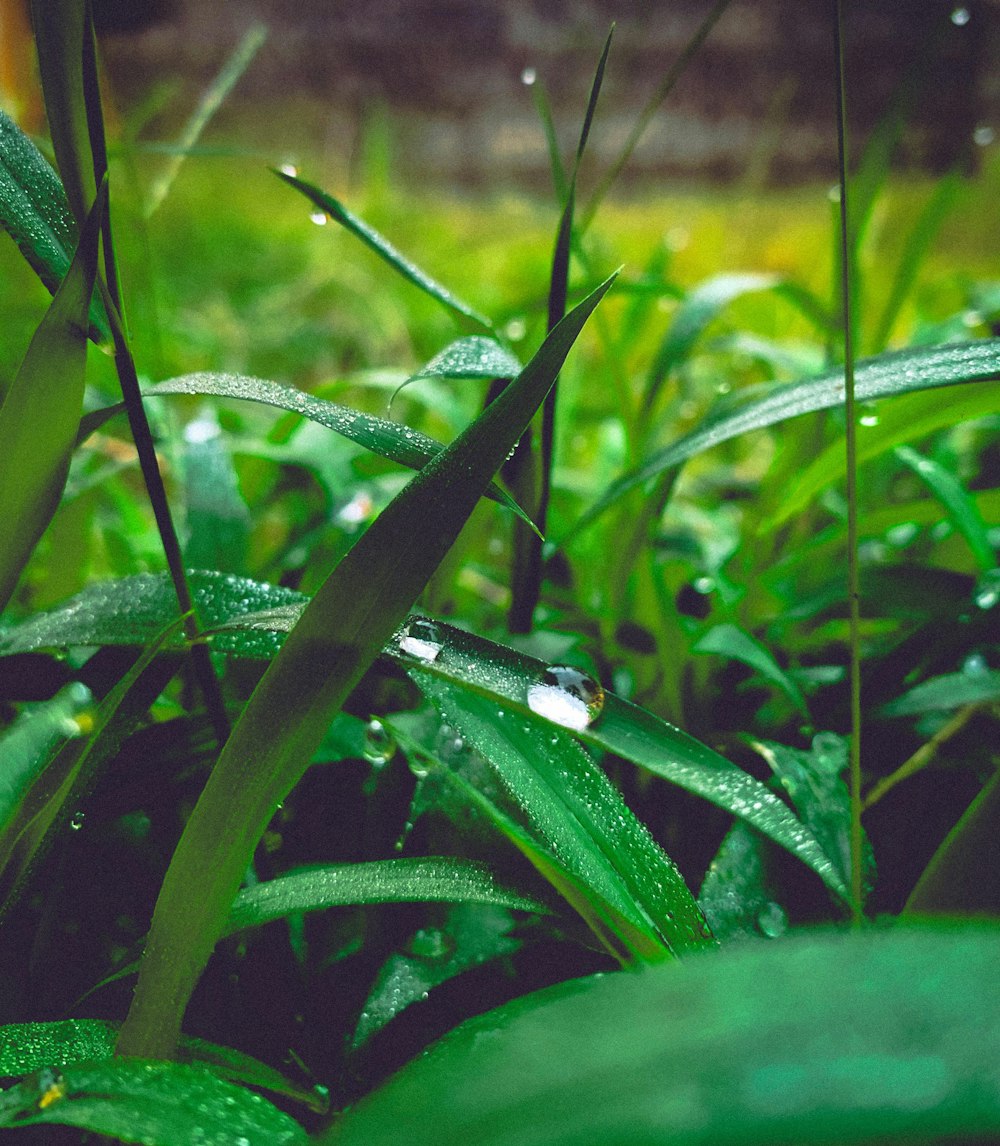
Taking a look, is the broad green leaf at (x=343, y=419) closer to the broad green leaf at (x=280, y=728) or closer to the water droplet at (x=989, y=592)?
the broad green leaf at (x=280, y=728)

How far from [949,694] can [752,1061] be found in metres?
0.41

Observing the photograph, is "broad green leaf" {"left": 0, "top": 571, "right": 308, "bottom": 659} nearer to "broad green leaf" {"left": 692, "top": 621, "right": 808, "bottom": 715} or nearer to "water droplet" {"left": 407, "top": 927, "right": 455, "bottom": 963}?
"water droplet" {"left": 407, "top": 927, "right": 455, "bottom": 963}

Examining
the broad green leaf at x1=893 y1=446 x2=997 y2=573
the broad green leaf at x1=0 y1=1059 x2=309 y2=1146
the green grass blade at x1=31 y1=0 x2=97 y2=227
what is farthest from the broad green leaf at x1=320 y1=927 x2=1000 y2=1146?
the broad green leaf at x1=893 y1=446 x2=997 y2=573

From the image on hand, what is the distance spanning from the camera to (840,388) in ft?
1.46

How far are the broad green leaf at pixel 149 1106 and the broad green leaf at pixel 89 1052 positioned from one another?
0.09ft

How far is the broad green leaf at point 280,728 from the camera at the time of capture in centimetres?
29

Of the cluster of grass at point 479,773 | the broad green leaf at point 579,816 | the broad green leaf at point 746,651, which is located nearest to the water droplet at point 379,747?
the cluster of grass at point 479,773

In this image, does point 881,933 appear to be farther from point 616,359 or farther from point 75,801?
point 616,359

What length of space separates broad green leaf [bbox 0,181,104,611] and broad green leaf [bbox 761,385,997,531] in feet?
1.39

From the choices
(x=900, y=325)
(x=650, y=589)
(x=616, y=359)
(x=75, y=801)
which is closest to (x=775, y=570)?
(x=650, y=589)

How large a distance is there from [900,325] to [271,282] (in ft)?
4.57

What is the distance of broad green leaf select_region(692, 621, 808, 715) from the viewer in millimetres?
482

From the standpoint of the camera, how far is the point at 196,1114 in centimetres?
25

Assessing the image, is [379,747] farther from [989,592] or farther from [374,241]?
[989,592]
